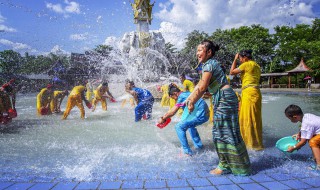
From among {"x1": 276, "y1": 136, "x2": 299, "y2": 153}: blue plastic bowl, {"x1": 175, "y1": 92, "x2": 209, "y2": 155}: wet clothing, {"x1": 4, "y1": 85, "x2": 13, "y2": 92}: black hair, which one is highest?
{"x1": 4, "y1": 85, "x2": 13, "y2": 92}: black hair

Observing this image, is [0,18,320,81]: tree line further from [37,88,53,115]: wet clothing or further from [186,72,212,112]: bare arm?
[186,72,212,112]: bare arm

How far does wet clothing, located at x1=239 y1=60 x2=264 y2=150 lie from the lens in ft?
13.9

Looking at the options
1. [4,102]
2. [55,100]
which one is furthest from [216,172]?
[55,100]

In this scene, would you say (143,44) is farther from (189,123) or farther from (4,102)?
(189,123)

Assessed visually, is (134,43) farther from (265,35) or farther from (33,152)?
(265,35)

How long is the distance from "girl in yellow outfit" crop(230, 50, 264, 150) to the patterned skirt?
1262 mm

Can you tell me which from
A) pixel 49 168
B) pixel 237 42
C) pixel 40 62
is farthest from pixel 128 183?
pixel 40 62

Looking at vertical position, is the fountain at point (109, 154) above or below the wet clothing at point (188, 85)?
below

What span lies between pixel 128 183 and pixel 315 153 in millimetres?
2496

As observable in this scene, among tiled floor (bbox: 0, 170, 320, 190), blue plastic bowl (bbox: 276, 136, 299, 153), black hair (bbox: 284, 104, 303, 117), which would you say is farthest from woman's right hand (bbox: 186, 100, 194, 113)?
blue plastic bowl (bbox: 276, 136, 299, 153)

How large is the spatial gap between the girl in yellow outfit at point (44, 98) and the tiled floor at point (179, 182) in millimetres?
6483

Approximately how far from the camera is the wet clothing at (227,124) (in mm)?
3036

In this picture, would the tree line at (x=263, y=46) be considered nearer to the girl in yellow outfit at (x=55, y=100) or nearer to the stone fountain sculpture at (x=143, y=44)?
the stone fountain sculpture at (x=143, y=44)

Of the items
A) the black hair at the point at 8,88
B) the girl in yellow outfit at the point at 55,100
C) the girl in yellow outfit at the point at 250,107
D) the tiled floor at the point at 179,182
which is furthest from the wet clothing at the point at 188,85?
the girl in yellow outfit at the point at 55,100
